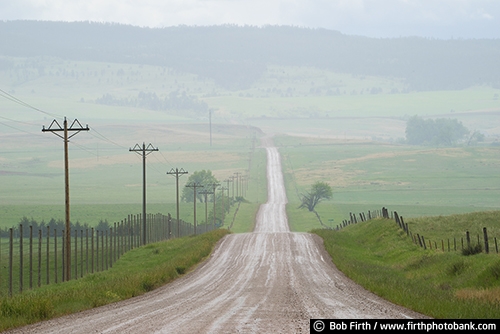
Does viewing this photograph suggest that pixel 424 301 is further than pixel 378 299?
No

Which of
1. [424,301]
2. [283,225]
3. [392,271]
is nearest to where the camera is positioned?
[424,301]

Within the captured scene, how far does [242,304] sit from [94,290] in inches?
285

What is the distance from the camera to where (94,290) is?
2814 centimetres

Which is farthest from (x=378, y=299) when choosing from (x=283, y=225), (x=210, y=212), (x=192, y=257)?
(x=210, y=212)

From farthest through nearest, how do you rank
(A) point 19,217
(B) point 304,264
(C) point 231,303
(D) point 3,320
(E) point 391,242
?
(A) point 19,217 → (E) point 391,242 → (B) point 304,264 → (C) point 231,303 → (D) point 3,320

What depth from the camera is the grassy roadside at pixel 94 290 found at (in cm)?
2170

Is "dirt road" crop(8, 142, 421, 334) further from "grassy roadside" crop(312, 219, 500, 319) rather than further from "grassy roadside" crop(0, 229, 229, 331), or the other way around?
"grassy roadside" crop(312, 219, 500, 319)

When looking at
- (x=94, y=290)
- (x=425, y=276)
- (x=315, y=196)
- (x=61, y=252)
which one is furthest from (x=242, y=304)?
(x=315, y=196)

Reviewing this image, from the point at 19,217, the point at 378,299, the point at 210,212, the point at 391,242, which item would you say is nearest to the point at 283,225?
the point at 210,212

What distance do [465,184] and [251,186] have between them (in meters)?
52.2

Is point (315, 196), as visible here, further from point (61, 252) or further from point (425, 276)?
point (425, 276)

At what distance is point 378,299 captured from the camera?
80.9 feet

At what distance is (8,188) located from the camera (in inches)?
7357

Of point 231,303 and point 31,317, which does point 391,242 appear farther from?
point 31,317
